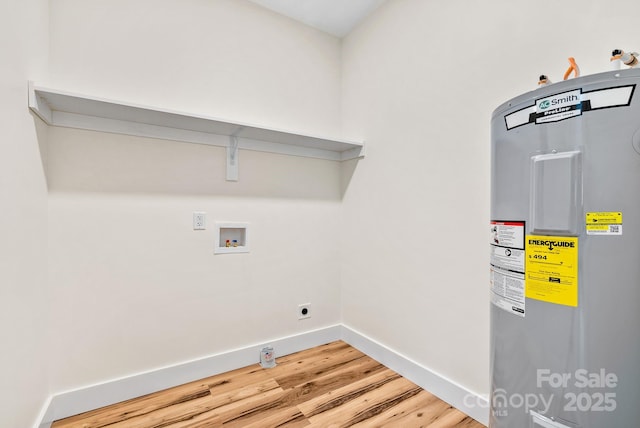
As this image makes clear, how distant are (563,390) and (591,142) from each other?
64 centimetres

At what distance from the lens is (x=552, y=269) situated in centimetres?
79

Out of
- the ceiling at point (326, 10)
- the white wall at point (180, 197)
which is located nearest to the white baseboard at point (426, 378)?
the white wall at point (180, 197)

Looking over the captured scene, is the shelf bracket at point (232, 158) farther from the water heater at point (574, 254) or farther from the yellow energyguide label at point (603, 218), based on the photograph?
the yellow energyguide label at point (603, 218)

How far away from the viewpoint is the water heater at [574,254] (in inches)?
27.5

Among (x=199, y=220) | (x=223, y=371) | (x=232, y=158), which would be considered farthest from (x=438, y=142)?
(x=223, y=371)

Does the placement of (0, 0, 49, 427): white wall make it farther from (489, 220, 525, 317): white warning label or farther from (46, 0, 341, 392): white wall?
(489, 220, 525, 317): white warning label

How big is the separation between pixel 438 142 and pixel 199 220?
5.19 feet

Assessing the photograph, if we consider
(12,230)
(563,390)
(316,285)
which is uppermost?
(12,230)

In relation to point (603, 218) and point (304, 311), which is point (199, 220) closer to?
point (304, 311)

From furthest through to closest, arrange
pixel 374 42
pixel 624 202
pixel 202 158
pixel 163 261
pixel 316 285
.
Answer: pixel 316 285 < pixel 374 42 < pixel 202 158 < pixel 163 261 < pixel 624 202

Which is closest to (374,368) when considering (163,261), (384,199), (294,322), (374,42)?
(294,322)

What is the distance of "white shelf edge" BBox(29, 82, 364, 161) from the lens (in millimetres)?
1439

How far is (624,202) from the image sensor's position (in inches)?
27.5

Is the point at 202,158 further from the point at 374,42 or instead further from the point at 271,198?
the point at 374,42
